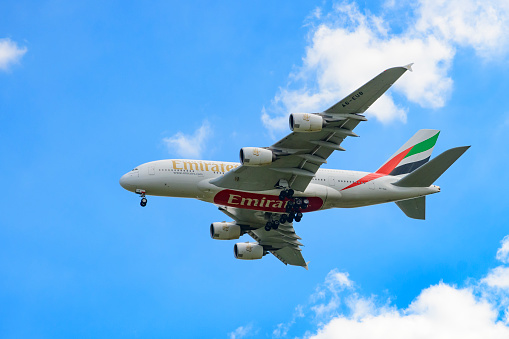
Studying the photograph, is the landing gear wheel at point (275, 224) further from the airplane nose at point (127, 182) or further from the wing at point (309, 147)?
the airplane nose at point (127, 182)

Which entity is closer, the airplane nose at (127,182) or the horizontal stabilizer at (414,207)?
the airplane nose at (127,182)

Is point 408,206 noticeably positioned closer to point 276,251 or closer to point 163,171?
point 276,251

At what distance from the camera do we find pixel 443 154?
48.9 metres

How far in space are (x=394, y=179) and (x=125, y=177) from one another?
20.4m

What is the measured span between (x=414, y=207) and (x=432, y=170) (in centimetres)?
566

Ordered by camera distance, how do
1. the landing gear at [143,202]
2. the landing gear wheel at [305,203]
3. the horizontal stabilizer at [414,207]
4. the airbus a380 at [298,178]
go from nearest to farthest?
the airbus a380 at [298,178] → the landing gear wheel at [305,203] → the landing gear at [143,202] → the horizontal stabilizer at [414,207]

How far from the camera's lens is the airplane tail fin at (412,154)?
58.0 metres

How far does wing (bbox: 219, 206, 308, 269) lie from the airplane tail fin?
30.6ft

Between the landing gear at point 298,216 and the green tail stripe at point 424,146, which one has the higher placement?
the green tail stripe at point 424,146

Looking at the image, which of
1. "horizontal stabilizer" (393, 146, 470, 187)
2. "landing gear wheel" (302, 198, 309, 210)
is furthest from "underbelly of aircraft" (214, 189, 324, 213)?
"horizontal stabilizer" (393, 146, 470, 187)

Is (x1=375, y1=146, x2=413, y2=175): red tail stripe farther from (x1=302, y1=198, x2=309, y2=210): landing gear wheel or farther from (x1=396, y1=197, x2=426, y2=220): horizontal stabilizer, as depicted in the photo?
(x1=302, y1=198, x2=309, y2=210): landing gear wheel

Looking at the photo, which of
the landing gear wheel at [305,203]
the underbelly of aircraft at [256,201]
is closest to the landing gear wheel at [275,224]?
the underbelly of aircraft at [256,201]

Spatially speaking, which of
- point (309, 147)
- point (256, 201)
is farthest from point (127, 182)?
point (309, 147)

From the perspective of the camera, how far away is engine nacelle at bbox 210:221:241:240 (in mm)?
58641
